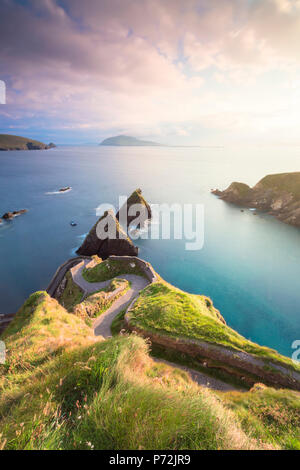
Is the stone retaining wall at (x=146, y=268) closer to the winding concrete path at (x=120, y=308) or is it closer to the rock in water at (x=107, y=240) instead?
the winding concrete path at (x=120, y=308)

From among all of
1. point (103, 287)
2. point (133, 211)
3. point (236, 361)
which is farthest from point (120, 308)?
point (133, 211)

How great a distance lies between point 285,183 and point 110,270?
9263cm

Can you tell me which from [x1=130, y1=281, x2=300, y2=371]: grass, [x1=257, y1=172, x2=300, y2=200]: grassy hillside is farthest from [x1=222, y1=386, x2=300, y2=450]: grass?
[x1=257, y1=172, x2=300, y2=200]: grassy hillside

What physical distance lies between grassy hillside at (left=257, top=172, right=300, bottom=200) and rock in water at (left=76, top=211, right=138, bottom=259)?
78.7m

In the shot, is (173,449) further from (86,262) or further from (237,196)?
(237,196)

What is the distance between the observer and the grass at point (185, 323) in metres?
15.4

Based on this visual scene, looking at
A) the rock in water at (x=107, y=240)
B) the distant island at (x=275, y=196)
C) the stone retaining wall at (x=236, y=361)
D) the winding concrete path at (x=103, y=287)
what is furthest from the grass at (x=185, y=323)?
the distant island at (x=275, y=196)

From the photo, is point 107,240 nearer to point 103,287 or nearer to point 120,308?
point 103,287

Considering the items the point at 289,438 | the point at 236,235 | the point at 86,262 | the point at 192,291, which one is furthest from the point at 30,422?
the point at 236,235

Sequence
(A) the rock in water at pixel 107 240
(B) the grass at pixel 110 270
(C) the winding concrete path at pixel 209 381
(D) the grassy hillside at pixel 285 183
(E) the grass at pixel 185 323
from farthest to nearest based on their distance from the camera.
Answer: (D) the grassy hillside at pixel 285 183 → (A) the rock in water at pixel 107 240 → (B) the grass at pixel 110 270 → (E) the grass at pixel 185 323 → (C) the winding concrete path at pixel 209 381

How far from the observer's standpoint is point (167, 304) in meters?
20.0

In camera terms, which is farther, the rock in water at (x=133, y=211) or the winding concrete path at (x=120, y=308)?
the rock in water at (x=133, y=211)

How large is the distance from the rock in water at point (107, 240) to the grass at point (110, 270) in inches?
481

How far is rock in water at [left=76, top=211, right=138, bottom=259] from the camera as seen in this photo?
45594 millimetres
